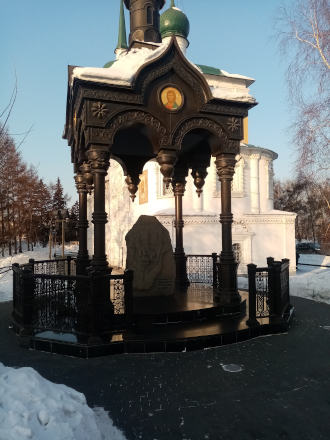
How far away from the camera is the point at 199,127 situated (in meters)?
7.60

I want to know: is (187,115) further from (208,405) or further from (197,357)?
(208,405)

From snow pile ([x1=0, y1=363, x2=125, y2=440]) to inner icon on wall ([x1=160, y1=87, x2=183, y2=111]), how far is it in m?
5.82

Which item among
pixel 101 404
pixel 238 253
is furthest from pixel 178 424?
pixel 238 253

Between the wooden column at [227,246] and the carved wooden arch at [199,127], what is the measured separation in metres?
Result: 0.40

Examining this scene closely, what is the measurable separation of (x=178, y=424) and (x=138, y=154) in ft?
26.8

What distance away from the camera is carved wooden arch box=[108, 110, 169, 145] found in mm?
6781

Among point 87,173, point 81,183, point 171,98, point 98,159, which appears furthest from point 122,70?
point 81,183

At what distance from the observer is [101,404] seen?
3.82 meters

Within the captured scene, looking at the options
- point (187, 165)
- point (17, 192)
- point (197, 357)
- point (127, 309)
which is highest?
point (17, 192)

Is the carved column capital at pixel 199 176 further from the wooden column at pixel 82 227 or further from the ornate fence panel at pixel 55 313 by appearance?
the ornate fence panel at pixel 55 313

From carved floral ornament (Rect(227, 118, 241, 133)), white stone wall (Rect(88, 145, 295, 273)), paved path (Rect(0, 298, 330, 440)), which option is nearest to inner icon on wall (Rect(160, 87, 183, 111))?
carved floral ornament (Rect(227, 118, 241, 133))

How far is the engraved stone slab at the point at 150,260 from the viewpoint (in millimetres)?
8797

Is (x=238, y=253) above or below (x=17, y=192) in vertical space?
below

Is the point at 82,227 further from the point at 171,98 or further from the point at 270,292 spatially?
the point at 270,292
